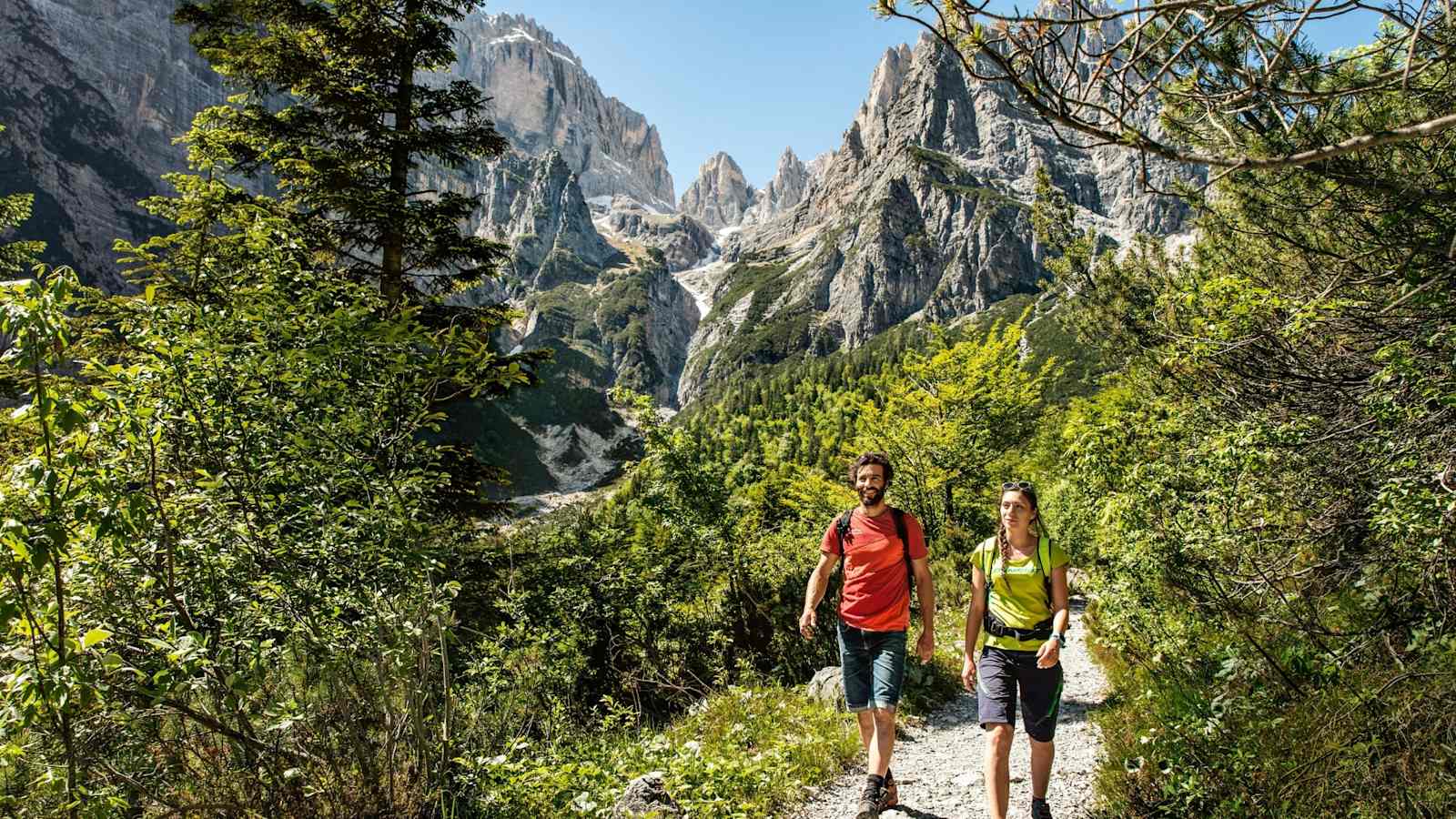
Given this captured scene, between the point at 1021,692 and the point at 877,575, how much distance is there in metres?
1.10

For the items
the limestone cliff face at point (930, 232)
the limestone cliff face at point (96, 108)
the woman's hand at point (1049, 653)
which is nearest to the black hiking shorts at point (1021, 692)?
the woman's hand at point (1049, 653)

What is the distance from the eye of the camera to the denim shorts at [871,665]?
4199mm

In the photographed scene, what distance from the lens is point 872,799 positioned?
408 centimetres

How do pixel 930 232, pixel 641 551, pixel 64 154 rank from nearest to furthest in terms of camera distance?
pixel 641 551 < pixel 64 154 < pixel 930 232

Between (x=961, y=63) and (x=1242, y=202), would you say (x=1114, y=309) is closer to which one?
(x=1242, y=202)

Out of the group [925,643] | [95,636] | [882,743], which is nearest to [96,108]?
[95,636]

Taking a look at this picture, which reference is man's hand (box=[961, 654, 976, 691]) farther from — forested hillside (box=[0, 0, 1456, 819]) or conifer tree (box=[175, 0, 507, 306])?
conifer tree (box=[175, 0, 507, 306])

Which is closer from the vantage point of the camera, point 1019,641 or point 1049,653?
point 1049,653

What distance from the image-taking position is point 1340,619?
16.2ft

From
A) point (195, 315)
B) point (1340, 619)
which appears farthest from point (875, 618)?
point (195, 315)

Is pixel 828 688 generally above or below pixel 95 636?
below

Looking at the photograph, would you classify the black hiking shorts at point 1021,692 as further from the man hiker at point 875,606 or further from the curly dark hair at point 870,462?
the curly dark hair at point 870,462

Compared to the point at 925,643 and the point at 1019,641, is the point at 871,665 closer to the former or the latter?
the point at 925,643

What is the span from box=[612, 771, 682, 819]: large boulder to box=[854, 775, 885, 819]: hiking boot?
1203 millimetres
